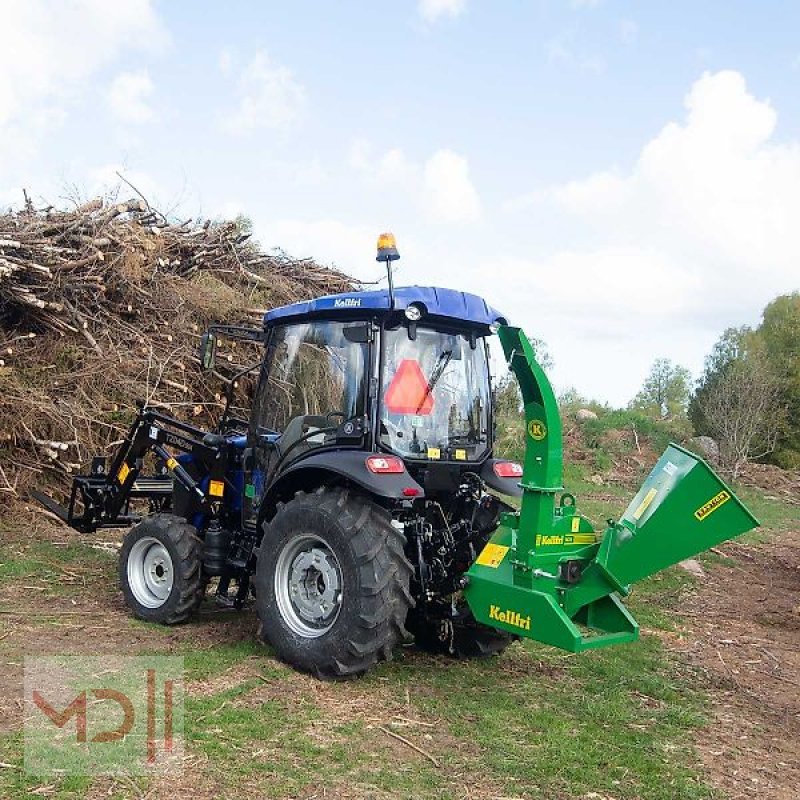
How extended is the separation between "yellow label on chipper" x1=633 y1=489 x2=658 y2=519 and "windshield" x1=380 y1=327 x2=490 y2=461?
1337mm

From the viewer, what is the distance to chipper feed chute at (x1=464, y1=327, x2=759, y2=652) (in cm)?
445

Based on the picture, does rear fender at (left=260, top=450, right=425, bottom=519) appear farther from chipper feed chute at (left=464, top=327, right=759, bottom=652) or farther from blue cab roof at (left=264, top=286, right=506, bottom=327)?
blue cab roof at (left=264, top=286, right=506, bottom=327)

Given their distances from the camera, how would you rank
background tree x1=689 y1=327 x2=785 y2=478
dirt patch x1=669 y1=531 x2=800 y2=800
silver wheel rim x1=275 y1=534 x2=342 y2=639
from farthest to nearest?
background tree x1=689 y1=327 x2=785 y2=478 < silver wheel rim x1=275 y1=534 x2=342 y2=639 < dirt patch x1=669 y1=531 x2=800 y2=800

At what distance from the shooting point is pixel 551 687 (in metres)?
5.30

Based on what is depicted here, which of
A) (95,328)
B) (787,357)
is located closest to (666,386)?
(787,357)

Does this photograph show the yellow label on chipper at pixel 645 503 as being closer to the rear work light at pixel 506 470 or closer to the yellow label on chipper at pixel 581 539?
the yellow label on chipper at pixel 581 539

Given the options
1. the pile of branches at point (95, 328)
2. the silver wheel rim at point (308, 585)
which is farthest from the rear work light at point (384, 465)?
the pile of branches at point (95, 328)

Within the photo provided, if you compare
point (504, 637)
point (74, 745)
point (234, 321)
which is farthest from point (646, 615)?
point (234, 321)

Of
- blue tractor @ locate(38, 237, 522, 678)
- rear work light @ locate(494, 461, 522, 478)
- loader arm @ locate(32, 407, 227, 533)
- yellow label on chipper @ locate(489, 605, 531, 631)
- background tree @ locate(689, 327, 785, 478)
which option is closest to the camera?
yellow label on chipper @ locate(489, 605, 531, 631)

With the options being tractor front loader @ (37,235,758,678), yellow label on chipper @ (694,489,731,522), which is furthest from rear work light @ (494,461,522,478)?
yellow label on chipper @ (694,489,731,522)

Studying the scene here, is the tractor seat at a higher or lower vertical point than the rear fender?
higher

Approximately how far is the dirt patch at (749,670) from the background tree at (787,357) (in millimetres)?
19204

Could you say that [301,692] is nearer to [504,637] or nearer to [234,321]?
[504,637]

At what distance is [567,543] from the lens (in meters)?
4.84
